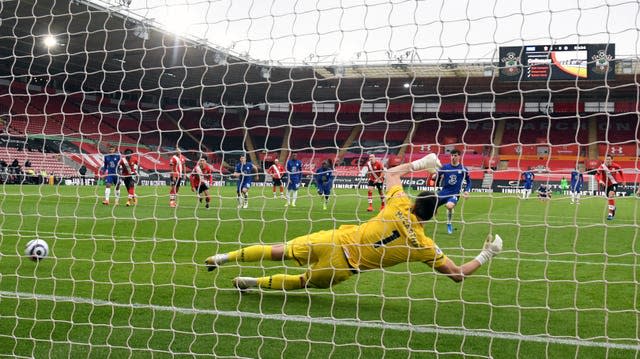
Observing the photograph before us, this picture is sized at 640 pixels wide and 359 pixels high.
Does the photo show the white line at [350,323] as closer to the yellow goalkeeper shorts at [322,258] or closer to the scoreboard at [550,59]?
the yellow goalkeeper shorts at [322,258]

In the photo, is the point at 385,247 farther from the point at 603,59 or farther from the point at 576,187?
the point at 576,187

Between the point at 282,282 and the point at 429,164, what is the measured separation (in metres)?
1.79

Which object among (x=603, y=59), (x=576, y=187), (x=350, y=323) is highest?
→ (x=576, y=187)

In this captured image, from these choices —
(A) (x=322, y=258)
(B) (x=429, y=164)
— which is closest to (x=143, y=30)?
(A) (x=322, y=258)

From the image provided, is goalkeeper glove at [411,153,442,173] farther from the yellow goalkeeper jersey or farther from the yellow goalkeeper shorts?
the yellow goalkeeper shorts

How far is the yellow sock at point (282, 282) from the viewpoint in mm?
5555

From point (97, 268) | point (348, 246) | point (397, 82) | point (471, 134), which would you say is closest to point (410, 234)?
point (348, 246)

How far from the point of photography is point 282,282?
18.4 feet

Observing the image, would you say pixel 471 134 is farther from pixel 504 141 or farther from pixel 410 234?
pixel 410 234

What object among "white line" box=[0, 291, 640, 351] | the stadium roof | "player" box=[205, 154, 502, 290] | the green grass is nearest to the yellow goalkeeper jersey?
"player" box=[205, 154, 502, 290]

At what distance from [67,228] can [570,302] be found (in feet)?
29.5

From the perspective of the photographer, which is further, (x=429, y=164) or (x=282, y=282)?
(x=282, y=282)

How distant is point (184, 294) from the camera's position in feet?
19.4

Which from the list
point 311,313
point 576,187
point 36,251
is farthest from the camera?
point 576,187
